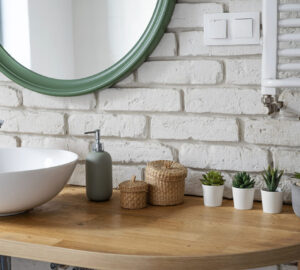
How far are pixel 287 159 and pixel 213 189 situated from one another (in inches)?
8.8

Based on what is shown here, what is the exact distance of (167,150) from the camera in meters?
1.58

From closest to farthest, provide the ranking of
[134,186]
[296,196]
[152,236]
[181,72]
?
[152,236] < [296,196] < [134,186] < [181,72]

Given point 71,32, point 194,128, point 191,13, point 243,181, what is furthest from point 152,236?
point 71,32

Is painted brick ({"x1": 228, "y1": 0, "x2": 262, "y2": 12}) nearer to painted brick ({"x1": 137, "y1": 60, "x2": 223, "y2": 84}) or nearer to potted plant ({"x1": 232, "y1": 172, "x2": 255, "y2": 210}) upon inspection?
painted brick ({"x1": 137, "y1": 60, "x2": 223, "y2": 84})

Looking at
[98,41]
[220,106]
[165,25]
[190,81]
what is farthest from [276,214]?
[98,41]

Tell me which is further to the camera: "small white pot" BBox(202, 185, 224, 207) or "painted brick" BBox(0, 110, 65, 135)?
"painted brick" BBox(0, 110, 65, 135)

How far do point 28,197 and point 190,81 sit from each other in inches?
22.3

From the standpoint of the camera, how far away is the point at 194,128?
1537 mm

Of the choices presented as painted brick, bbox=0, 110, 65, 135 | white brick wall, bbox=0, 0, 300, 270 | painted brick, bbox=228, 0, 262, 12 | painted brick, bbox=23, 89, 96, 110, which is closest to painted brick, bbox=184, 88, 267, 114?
white brick wall, bbox=0, 0, 300, 270

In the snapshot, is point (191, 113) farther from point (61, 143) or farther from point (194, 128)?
point (61, 143)

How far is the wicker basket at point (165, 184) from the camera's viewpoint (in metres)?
1.43

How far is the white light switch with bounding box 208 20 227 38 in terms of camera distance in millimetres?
1452

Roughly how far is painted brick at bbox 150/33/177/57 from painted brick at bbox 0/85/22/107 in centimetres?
53

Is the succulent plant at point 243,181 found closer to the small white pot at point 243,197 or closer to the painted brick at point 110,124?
the small white pot at point 243,197
